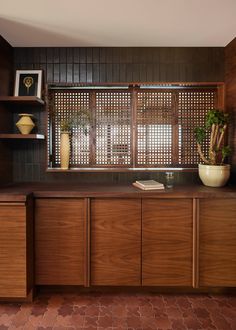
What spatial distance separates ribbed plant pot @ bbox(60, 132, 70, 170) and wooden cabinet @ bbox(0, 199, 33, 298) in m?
0.76

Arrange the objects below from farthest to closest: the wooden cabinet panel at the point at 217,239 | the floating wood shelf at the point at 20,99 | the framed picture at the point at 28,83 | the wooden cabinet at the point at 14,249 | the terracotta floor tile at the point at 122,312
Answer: the framed picture at the point at 28,83 → the floating wood shelf at the point at 20,99 → the wooden cabinet panel at the point at 217,239 → the wooden cabinet at the point at 14,249 → the terracotta floor tile at the point at 122,312

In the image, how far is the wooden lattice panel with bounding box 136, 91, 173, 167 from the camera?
2.88 m

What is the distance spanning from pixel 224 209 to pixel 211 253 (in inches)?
16.5

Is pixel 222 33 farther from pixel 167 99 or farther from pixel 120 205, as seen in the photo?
pixel 120 205

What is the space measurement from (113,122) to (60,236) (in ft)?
4.49

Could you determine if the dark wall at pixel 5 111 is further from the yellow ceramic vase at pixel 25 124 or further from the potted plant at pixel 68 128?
the potted plant at pixel 68 128

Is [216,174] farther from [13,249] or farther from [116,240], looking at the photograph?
[13,249]

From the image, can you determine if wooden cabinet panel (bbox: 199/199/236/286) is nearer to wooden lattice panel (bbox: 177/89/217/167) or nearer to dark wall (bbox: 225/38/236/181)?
dark wall (bbox: 225/38/236/181)

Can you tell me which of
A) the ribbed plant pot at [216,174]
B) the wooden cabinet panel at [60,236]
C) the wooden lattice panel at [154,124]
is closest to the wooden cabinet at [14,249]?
the wooden cabinet panel at [60,236]

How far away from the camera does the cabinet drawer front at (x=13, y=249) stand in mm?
2133

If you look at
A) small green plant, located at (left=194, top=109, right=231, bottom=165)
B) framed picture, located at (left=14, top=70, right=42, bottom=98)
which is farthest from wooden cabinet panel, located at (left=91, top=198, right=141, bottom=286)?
framed picture, located at (left=14, top=70, right=42, bottom=98)

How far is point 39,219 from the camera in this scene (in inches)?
90.2

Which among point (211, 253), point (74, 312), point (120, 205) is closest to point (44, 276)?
point (74, 312)

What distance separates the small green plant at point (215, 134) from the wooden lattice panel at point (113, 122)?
2.57 ft
